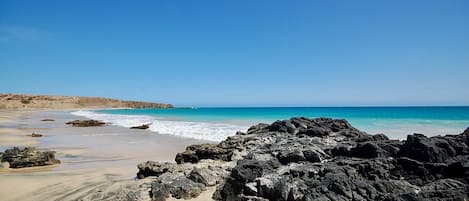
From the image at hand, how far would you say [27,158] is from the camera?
33.2ft

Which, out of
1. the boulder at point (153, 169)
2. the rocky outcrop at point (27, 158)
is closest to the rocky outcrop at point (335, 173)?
the boulder at point (153, 169)

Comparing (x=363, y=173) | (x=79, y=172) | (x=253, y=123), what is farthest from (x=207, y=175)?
(x=253, y=123)

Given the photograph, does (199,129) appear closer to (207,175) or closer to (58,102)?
(207,175)

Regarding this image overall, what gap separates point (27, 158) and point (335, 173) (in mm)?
9353

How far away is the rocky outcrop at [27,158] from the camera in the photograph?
32.7 feet

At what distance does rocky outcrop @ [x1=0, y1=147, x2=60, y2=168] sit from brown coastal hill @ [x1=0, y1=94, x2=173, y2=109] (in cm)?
7109

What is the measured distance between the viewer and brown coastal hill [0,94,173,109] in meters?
77.2

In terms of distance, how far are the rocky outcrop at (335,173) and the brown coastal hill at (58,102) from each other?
77926 mm

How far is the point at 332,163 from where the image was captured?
585cm

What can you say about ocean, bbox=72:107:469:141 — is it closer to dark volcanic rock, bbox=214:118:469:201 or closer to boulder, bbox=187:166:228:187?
boulder, bbox=187:166:228:187

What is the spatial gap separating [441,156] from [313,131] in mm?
Result: 3798

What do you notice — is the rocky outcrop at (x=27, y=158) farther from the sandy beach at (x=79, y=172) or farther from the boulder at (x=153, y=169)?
the boulder at (x=153, y=169)

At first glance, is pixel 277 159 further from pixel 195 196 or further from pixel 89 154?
pixel 89 154

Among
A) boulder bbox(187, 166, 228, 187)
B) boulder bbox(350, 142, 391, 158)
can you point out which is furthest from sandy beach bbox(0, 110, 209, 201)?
boulder bbox(350, 142, 391, 158)
